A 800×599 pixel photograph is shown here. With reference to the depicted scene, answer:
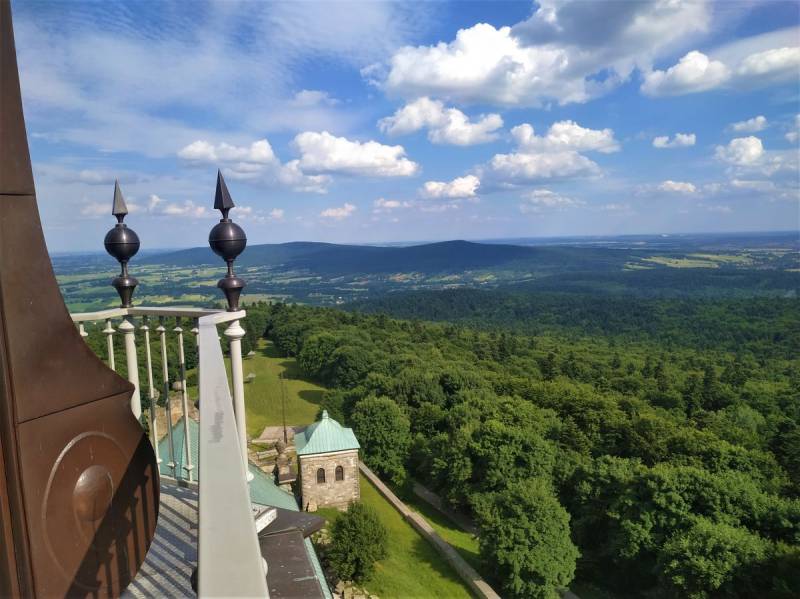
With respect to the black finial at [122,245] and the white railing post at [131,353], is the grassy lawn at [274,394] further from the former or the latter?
the black finial at [122,245]

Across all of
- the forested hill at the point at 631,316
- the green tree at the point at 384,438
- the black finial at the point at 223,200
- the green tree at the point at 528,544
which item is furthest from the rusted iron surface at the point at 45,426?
the forested hill at the point at 631,316

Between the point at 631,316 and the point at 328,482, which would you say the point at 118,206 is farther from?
the point at 631,316

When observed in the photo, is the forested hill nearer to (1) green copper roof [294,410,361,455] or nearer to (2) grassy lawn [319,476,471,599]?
(2) grassy lawn [319,476,471,599]

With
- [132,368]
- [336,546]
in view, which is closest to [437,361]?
[336,546]

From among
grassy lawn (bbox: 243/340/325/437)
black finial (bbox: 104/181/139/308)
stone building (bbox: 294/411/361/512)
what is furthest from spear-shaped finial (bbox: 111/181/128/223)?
grassy lawn (bbox: 243/340/325/437)

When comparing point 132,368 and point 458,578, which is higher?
point 132,368

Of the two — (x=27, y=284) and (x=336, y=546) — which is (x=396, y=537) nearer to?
(x=336, y=546)
